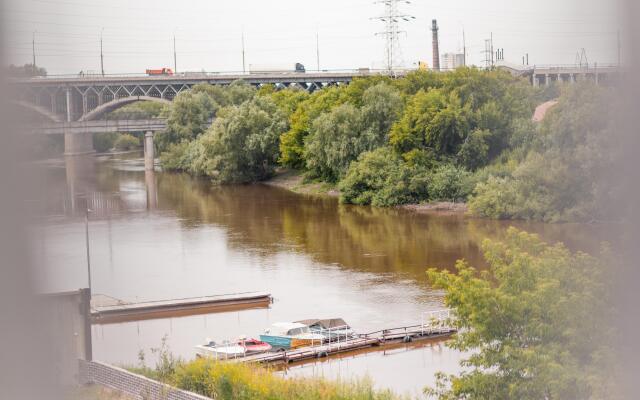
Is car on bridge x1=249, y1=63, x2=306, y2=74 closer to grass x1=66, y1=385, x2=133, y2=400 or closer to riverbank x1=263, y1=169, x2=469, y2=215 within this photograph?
riverbank x1=263, y1=169, x2=469, y2=215

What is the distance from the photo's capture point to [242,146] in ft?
32.6

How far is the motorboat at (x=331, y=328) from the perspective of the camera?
3.95 metres

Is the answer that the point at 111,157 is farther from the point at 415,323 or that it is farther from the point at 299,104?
the point at 415,323

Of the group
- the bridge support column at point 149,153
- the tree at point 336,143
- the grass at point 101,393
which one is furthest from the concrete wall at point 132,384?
the bridge support column at point 149,153

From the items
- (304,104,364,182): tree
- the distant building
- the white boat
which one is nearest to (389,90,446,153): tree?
(304,104,364,182): tree

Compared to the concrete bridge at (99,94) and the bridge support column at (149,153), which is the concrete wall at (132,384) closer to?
the concrete bridge at (99,94)

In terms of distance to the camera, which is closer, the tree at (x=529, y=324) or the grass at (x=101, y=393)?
the grass at (x=101, y=393)

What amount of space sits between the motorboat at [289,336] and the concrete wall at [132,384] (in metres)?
1.32

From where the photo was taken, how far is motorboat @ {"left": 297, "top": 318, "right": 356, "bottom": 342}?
13.0ft

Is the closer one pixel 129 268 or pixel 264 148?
pixel 129 268

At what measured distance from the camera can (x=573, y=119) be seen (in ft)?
20.5

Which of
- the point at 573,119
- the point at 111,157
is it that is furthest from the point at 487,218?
the point at 111,157

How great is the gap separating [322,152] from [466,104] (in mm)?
1503

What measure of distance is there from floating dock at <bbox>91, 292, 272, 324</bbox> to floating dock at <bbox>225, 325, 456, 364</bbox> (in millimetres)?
813
